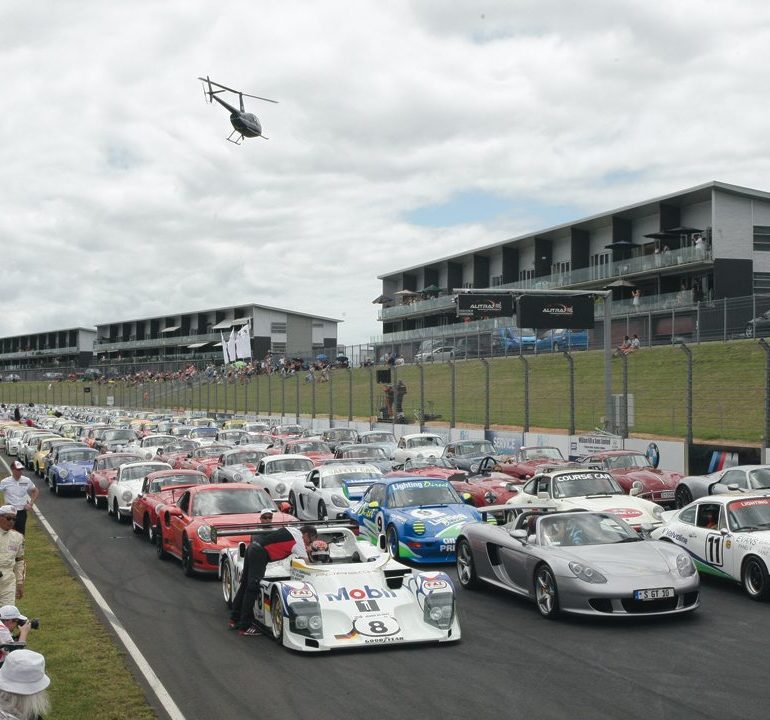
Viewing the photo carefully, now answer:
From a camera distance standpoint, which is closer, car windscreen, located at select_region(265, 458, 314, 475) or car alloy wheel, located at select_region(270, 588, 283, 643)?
car alloy wheel, located at select_region(270, 588, 283, 643)

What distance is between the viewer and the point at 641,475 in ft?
70.0

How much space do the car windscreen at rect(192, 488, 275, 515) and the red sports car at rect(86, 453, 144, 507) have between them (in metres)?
9.00

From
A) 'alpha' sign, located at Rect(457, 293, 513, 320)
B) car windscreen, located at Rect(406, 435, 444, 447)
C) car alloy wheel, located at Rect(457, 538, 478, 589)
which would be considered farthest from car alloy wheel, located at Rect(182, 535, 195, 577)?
'alpha' sign, located at Rect(457, 293, 513, 320)

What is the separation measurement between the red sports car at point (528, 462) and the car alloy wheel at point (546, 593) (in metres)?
11.9

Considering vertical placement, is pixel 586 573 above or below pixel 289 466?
below

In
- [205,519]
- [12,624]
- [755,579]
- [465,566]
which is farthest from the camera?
[205,519]

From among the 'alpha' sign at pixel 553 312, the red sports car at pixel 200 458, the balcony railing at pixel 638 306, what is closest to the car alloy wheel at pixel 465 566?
the red sports car at pixel 200 458

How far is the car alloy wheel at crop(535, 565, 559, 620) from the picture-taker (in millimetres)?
11242

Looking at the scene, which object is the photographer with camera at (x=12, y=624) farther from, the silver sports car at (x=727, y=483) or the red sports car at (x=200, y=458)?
the red sports car at (x=200, y=458)

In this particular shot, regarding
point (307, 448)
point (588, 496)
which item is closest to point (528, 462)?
point (588, 496)

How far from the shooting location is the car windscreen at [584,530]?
11.9m

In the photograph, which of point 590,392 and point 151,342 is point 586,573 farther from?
point 151,342

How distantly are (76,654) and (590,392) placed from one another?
111 ft

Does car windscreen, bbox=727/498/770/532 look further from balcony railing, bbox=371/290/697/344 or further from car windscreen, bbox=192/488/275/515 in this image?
balcony railing, bbox=371/290/697/344
